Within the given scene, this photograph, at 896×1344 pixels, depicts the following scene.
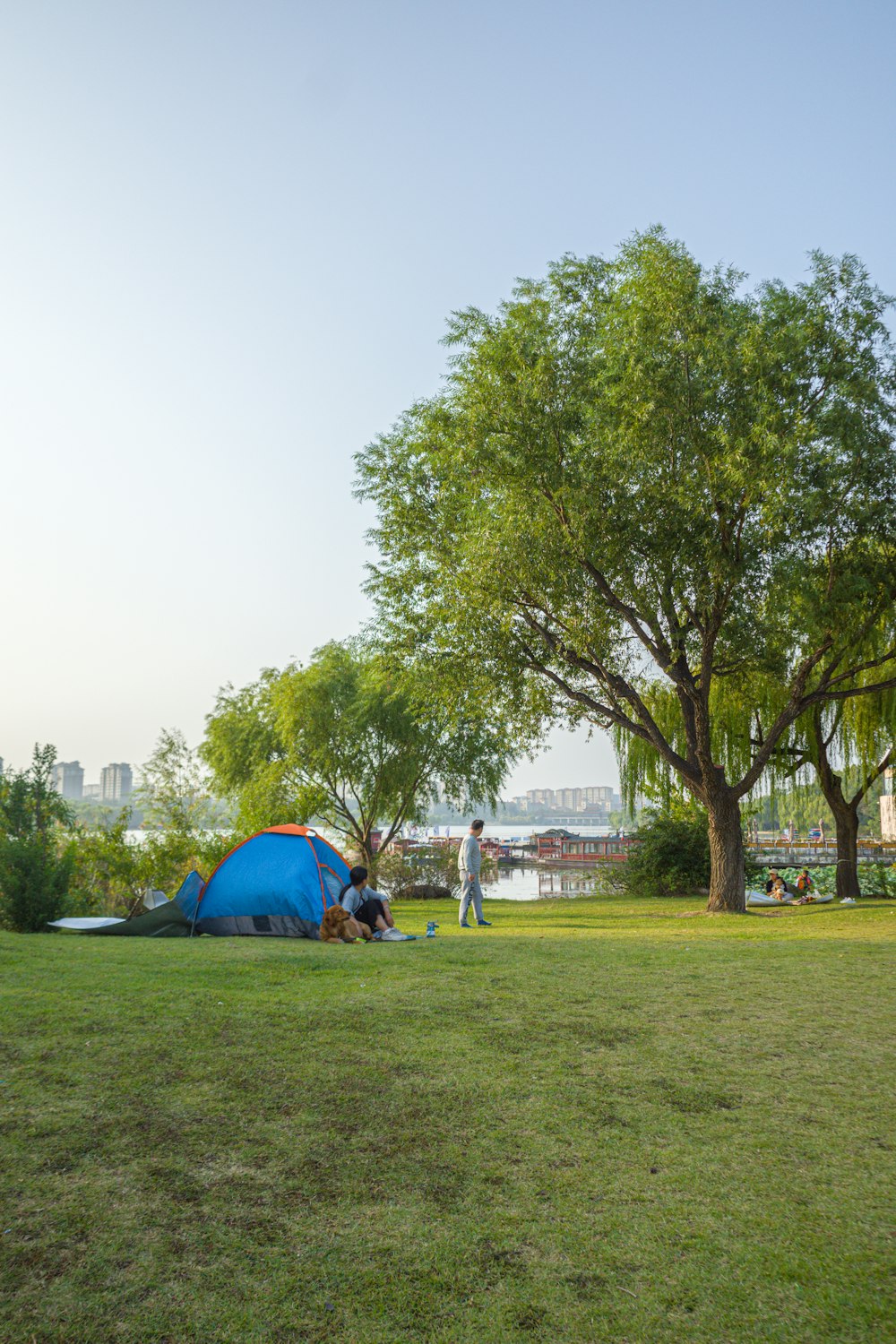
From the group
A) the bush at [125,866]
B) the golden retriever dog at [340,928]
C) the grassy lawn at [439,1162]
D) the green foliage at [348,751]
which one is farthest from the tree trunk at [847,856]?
the grassy lawn at [439,1162]

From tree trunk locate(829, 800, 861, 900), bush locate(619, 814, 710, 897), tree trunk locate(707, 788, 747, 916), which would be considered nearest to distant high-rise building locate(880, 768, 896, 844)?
bush locate(619, 814, 710, 897)

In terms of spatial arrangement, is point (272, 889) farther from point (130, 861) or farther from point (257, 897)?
point (130, 861)

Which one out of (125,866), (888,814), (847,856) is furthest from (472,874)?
(888,814)

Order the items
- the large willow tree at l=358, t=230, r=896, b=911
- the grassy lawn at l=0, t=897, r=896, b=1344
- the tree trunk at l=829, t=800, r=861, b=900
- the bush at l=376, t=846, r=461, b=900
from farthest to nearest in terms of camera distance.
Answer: the bush at l=376, t=846, r=461, b=900 → the tree trunk at l=829, t=800, r=861, b=900 → the large willow tree at l=358, t=230, r=896, b=911 → the grassy lawn at l=0, t=897, r=896, b=1344

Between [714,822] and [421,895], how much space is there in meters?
13.4

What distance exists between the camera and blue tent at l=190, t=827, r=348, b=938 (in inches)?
490

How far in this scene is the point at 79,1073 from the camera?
4.98m

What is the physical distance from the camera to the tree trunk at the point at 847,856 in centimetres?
2073

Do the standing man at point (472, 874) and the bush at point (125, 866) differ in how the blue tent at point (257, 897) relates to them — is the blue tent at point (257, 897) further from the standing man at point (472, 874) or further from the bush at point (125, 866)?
the standing man at point (472, 874)

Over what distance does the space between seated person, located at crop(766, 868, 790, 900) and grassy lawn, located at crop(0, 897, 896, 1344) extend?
13710 millimetres

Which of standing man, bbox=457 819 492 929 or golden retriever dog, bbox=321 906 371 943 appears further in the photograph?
standing man, bbox=457 819 492 929

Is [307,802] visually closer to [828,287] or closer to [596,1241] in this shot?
[828,287]

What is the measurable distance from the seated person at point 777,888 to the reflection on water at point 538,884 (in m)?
4.90

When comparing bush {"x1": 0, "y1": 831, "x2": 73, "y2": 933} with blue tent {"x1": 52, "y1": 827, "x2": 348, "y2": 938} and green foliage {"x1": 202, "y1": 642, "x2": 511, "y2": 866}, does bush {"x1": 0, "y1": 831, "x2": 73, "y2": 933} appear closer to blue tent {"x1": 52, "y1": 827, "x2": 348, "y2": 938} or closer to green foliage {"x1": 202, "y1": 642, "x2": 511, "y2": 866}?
blue tent {"x1": 52, "y1": 827, "x2": 348, "y2": 938}
